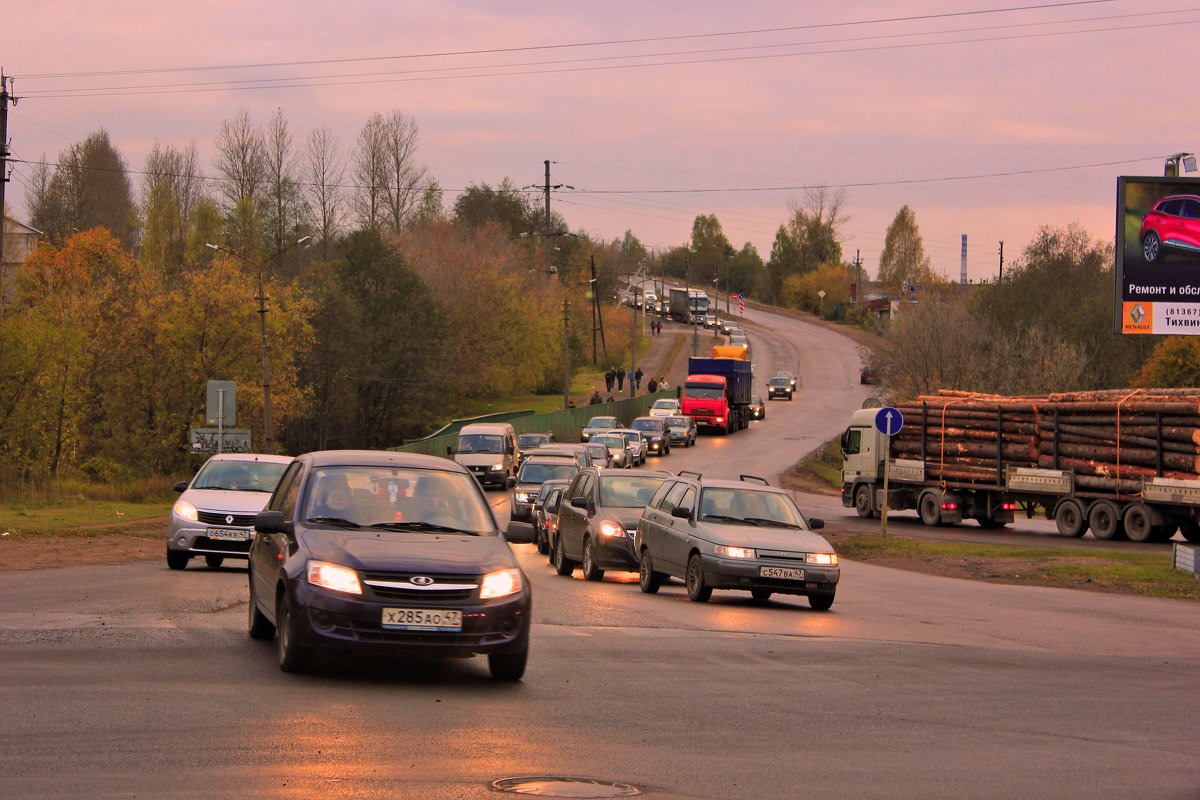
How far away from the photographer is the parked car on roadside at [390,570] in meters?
8.58

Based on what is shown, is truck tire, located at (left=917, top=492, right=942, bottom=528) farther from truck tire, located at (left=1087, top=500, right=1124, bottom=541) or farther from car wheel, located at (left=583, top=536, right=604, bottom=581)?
car wheel, located at (left=583, top=536, right=604, bottom=581)

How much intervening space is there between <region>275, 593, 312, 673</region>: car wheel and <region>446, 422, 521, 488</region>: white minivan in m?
35.9

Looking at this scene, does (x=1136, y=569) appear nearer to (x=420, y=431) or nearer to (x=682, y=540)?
(x=682, y=540)

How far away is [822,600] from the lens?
16062mm

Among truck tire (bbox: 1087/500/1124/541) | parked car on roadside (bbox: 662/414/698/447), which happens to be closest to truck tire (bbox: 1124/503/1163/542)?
truck tire (bbox: 1087/500/1124/541)

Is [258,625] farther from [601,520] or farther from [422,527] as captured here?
[601,520]

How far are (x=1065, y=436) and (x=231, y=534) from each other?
70.4 feet

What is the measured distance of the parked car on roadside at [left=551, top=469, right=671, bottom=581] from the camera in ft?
61.7

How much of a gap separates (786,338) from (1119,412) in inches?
4198

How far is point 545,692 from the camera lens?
8.94 meters

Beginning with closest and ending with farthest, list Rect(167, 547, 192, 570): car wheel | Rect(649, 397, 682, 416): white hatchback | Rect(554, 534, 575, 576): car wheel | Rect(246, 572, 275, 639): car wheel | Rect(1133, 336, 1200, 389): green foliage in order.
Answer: Rect(246, 572, 275, 639): car wheel, Rect(167, 547, 192, 570): car wheel, Rect(554, 534, 575, 576): car wheel, Rect(1133, 336, 1200, 389): green foliage, Rect(649, 397, 682, 416): white hatchback

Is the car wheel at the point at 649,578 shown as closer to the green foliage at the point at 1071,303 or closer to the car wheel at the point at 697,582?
the car wheel at the point at 697,582

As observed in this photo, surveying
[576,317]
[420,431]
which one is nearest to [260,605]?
[420,431]

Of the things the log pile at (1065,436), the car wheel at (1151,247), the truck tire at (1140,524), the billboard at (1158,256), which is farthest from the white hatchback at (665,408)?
the truck tire at (1140,524)
